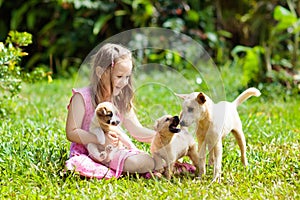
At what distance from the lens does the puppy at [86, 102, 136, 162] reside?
3041 mm

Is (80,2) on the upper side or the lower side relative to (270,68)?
upper

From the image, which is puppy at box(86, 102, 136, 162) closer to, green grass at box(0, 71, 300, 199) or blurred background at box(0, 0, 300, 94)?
green grass at box(0, 71, 300, 199)

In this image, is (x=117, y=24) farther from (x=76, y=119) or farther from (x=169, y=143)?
(x=169, y=143)

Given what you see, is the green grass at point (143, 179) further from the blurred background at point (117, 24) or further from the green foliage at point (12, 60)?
the blurred background at point (117, 24)

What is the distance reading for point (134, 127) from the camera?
10.8 feet

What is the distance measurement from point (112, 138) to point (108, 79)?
318 mm

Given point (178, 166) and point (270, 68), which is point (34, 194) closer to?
point (178, 166)

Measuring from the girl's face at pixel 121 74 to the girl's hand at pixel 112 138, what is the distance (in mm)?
218

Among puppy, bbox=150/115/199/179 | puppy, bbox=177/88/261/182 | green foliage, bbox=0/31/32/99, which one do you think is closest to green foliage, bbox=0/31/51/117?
green foliage, bbox=0/31/32/99

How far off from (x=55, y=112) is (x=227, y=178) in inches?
87.4

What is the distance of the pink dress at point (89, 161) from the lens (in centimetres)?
309

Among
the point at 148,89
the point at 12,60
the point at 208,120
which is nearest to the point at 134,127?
the point at 208,120

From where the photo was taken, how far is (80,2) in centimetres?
760

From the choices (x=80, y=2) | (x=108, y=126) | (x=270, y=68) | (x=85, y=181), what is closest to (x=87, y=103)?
(x=108, y=126)
